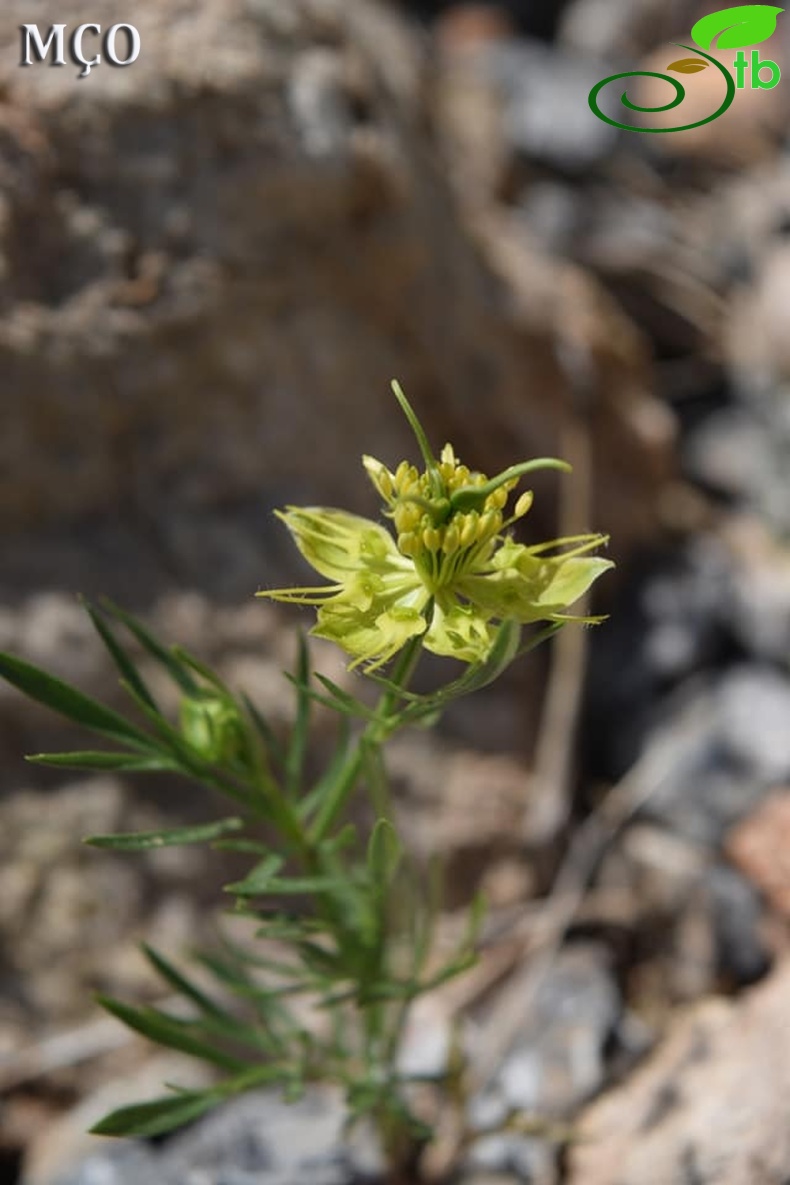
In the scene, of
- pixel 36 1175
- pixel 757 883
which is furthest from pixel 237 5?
pixel 36 1175

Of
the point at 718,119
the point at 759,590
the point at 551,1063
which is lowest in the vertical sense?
the point at 551,1063

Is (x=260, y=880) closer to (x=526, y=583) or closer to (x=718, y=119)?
(x=526, y=583)

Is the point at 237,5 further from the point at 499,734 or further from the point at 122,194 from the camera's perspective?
the point at 499,734

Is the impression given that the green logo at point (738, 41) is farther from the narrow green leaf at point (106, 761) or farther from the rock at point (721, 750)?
the narrow green leaf at point (106, 761)

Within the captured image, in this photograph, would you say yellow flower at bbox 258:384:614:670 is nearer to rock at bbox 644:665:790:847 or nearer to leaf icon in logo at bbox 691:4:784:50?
rock at bbox 644:665:790:847

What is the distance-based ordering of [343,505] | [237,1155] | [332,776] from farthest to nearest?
[343,505], [237,1155], [332,776]

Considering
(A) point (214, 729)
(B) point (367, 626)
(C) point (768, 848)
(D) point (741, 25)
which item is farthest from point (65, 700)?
(D) point (741, 25)
